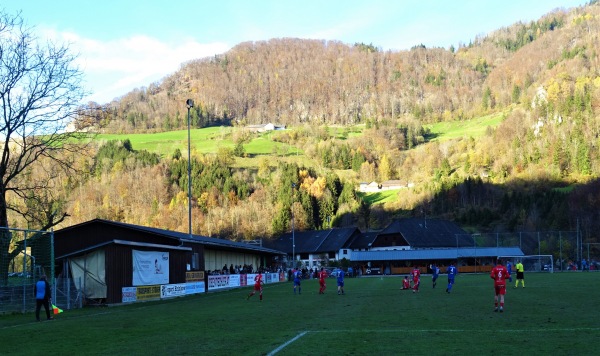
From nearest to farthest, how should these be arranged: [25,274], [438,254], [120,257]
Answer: [25,274]
[120,257]
[438,254]

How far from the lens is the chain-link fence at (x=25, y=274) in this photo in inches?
1131

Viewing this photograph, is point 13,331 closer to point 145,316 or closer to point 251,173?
point 145,316

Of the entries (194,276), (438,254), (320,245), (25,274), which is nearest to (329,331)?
(25,274)

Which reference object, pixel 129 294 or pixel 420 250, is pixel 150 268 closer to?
pixel 129 294

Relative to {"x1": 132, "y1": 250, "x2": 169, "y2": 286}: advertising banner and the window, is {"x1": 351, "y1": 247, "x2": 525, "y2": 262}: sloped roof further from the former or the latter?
{"x1": 132, "y1": 250, "x2": 169, "y2": 286}: advertising banner

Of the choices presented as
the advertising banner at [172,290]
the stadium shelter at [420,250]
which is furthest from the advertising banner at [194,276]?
the stadium shelter at [420,250]

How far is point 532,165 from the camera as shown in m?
145

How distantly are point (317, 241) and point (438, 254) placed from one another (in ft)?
87.2

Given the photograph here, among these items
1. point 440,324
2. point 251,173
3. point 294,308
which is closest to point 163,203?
point 251,173

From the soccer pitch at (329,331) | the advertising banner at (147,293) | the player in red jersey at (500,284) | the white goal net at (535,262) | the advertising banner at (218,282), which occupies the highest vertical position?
the player in red jersey at (500,284)

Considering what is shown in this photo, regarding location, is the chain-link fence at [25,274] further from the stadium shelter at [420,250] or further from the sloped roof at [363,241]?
the sloped roof at [363,241]

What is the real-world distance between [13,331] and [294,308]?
11.0 m

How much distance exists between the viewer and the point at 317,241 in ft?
364

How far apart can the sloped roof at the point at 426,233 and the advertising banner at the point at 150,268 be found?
6674cm
